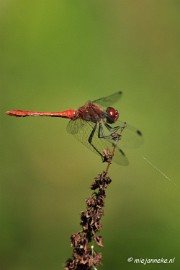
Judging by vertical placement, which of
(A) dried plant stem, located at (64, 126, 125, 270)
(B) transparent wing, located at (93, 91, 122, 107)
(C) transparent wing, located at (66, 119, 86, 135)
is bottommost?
(A) dried plant stem, located at (64, 126, 125, 270)

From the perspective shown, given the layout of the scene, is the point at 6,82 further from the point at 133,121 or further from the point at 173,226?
the point at 173,226

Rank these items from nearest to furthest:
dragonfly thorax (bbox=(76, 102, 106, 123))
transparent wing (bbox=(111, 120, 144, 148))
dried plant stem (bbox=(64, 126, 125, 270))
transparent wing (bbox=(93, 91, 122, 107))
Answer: dried plant stem (bbox=(64, 126, 125, 270)) < transparent wing (bbox=(111, 120, 144, 148)) < dragonfly thorax (bbox=(76, 102, 106, 123)) < transparent wing (bbox=(93, 91, 122, 107))

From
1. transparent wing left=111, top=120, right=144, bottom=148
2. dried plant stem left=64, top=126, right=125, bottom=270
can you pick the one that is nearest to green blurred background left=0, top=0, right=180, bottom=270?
transparent wing left=111, top=120, right=144, bottom=148

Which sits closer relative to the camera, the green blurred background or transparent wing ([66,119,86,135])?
transparent wing ([66,119,86,135])

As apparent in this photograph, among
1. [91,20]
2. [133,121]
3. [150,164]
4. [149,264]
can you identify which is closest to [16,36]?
[91,20]

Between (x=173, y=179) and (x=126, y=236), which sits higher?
(x=173, y=179)

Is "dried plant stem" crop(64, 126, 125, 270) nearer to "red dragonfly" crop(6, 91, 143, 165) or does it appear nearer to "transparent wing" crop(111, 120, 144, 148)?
"red dragonfly" crop(6, 91, 143, 165)

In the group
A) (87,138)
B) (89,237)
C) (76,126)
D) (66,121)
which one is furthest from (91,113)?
(89,237)
